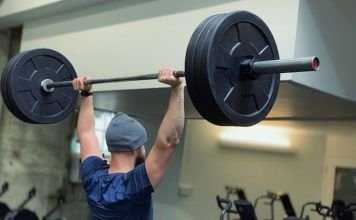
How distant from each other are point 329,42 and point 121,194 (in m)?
1.53

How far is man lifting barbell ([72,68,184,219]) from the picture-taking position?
5.82 ft

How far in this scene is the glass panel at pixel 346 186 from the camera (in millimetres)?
5992

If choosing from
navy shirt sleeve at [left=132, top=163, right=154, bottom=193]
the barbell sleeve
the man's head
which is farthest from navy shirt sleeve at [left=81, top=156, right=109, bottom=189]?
the barbell sleeve

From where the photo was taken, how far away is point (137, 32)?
10.7 feet

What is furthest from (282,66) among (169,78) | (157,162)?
(157,162)

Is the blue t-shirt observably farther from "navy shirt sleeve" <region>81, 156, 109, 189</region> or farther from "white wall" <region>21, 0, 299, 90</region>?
"white wall" <region>21, 0, 299, 90</region>

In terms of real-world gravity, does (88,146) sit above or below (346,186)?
above

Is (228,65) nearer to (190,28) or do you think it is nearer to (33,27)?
(190,28)

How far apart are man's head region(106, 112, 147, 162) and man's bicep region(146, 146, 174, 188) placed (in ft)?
0.70

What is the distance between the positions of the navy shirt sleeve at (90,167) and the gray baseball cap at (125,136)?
0.14 meters

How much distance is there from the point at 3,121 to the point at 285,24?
12.2ft

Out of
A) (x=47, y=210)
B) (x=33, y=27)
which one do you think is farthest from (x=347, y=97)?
(x=47, y=210)

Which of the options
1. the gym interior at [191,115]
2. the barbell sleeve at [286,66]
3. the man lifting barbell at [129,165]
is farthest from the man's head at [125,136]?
the gym interior at [191,115]

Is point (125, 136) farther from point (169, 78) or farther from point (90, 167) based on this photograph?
point (169, 78)
